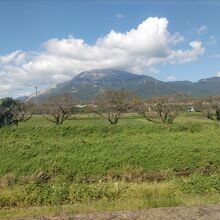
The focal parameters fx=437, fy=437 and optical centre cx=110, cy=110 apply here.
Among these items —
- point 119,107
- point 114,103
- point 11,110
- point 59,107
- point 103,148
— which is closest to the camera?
point 103,148

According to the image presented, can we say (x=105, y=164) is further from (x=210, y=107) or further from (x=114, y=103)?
(x=210, y=107)

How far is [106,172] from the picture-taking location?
23.9 metres

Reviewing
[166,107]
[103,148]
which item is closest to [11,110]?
[166,107]

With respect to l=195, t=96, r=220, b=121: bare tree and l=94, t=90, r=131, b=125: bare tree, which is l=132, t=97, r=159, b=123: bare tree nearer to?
l=94, t=90, r=131, b=125: bare tree

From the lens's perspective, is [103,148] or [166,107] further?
[166,107]

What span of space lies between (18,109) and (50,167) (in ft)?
151

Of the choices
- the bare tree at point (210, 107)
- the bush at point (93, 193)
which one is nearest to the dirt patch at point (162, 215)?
the bush at point (93, 193)

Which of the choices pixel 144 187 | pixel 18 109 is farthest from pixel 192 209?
pixel 18 109

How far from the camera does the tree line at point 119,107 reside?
212 ft

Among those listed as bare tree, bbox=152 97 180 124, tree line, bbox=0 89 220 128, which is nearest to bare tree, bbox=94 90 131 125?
tree line, bbox=0 89 220 128

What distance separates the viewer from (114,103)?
64.6m

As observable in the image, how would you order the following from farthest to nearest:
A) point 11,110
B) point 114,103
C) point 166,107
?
point 166,107 < point 11,110 < point 114,103

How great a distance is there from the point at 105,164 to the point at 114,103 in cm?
4001

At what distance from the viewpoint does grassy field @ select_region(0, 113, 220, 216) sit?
15.3 metres
